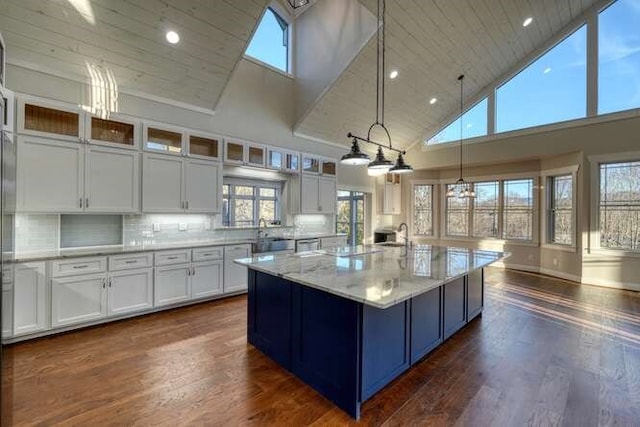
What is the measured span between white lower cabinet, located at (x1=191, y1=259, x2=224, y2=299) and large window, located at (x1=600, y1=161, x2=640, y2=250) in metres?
6.61

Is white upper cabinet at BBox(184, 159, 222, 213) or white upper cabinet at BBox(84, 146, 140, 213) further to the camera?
white upper cabinet at BBox(184, 159, 222, 213)

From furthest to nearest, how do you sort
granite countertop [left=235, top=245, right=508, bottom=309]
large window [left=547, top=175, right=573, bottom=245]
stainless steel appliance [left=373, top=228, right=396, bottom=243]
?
1. stainless steel appliance [left=373, top=228, right=396, bottom=243]
2. large window [left=547, top=175, right=573, bottom=245]
3. granite countertop [left=235, top=245, right=508, bottom=309]

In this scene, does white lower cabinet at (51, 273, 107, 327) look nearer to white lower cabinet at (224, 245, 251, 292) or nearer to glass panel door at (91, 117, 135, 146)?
white lower cabinet at (224, 245, 251, 292)

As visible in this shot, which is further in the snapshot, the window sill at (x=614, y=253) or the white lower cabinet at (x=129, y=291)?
the window sill at (x=614, y=253)

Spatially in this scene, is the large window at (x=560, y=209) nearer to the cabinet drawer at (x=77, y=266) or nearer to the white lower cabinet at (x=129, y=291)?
the white lower cabinet at (x=129, y=291)

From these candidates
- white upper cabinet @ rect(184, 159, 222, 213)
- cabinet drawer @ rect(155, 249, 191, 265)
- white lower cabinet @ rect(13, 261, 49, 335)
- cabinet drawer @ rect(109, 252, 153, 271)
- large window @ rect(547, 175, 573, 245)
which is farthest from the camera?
large window @ rect(547, 175, 573, 245)

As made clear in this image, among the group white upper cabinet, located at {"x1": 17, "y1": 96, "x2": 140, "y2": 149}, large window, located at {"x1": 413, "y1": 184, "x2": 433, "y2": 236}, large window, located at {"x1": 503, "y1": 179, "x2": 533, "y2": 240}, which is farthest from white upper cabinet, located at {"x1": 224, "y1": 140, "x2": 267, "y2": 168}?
large window, located at {"x1": 503, "y1": 179, "x2": 533, "y2": 240}

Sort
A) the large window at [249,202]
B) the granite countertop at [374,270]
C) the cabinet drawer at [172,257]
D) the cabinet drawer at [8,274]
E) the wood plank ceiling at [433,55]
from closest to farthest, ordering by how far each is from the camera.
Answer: the granite countertop at [374,270] < the cabinet drawer at [8,274] < the cabinet drawer at [172,257] < the wood plank ceiling at [433,55] < the large window at [249,202]

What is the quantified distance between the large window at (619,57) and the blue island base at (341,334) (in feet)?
17.0

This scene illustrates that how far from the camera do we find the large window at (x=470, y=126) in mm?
6969

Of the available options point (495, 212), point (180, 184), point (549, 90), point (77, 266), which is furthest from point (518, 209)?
point (77, 266)

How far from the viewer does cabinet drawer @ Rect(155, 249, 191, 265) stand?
384cm

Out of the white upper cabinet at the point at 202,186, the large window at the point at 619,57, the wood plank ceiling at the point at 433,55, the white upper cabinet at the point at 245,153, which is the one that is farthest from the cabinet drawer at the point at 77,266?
the large window at the point at 619,57

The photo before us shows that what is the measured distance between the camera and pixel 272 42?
566 centimetres
